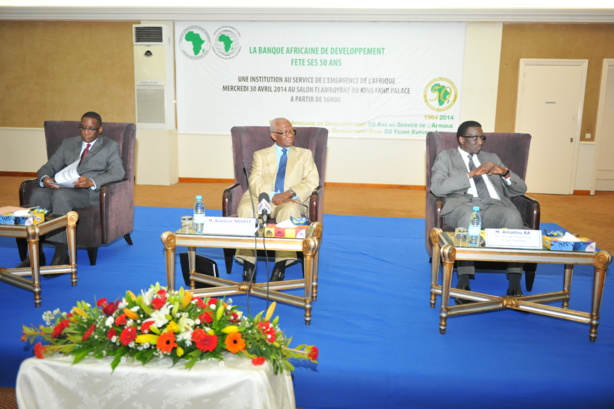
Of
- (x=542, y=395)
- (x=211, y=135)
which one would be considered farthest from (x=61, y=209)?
(x=211, y=135)

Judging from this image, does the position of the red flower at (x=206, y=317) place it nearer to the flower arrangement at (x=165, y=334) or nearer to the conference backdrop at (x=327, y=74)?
the flower arrangement at (x=165, y=334)

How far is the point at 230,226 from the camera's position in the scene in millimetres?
3119

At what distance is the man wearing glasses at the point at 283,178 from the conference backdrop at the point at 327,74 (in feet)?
14.5

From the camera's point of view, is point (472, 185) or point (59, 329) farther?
point (472, 185)

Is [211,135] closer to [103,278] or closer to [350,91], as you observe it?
[350,91]

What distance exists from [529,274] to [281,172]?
1989 millimetres

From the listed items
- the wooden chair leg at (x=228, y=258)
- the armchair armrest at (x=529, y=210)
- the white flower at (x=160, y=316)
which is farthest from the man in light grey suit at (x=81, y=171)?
the armchair armrest at (x=529, y=210)

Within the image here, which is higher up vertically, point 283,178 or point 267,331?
point 283,178

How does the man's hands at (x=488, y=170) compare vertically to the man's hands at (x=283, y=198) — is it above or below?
above

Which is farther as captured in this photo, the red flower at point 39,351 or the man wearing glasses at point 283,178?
the man wearing glasses at point 283,178

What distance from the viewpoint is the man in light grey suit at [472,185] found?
11.9 ft

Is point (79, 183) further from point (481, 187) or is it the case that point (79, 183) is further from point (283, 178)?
point (481, 187)

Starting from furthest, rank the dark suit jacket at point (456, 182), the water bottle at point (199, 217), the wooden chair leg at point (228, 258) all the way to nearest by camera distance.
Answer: the wooden chair leg at point (228, 258) < the dark suit jacket at point (456, 182) < the water bottle at point (199, 217)

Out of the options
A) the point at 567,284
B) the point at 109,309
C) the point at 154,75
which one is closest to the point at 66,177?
the point at 109,309
